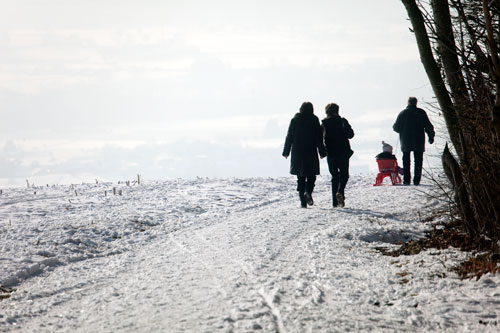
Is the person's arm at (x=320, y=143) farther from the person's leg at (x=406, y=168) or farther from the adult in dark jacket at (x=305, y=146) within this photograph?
the person's leg at (x=406, y=168)

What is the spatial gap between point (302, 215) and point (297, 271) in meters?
4.97

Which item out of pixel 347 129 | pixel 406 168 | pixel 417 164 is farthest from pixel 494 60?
pixel 406 168

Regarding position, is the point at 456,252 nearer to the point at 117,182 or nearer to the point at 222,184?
the point at 222,184

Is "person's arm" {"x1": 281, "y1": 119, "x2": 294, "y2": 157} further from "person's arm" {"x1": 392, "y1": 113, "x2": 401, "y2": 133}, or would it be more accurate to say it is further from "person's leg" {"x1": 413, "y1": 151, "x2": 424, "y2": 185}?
"person's leg" {"x1": 413, "y1": 151, "x2": 424, "y2": 185}

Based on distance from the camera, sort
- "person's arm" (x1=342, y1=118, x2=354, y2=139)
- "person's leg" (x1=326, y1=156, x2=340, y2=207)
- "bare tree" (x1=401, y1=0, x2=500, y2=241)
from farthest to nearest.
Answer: "person's arm" (x1=342, y1=118, x2=354, y2=139) → "person's leg" (x1=326, y1=156, x2=340, y2=207) → "bare tree" (x1=401, y1=0, x2=500, y2=241)

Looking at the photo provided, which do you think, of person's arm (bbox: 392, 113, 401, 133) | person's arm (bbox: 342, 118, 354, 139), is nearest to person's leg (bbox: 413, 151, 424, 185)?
person's arm (bbox: 392, 113, 401, 133)

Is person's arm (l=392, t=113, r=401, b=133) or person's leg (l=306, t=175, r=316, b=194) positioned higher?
person's arm (l=392, t=113, r=401, b=133)

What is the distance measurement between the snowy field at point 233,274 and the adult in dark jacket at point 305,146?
2.30 ft

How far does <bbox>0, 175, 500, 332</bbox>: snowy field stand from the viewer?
15.9ft

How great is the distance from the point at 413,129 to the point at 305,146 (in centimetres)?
529

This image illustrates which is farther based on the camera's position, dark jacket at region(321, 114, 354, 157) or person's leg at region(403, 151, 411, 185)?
person's leg at region(403, 151, 411, 185)

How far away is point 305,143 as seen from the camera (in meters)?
13.3

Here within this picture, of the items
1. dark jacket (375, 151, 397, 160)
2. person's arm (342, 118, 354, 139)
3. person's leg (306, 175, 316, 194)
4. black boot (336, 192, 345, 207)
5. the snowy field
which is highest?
person's arm (342, 118, 354, 139)

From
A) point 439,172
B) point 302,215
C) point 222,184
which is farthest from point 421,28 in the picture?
point 222,184
